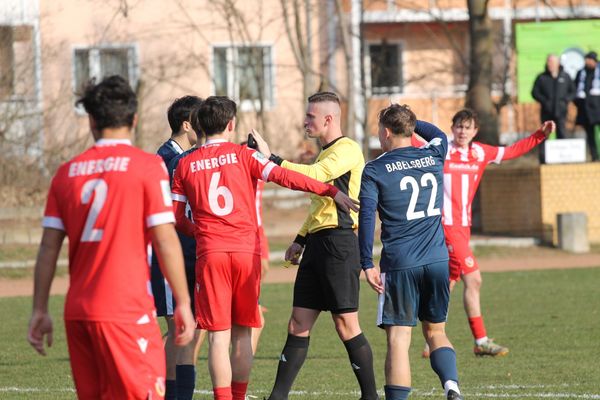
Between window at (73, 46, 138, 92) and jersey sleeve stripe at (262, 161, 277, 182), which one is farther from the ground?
window at (73, 46, 138, 92)

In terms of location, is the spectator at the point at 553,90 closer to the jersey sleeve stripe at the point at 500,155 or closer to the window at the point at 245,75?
the window at the point at 245,75

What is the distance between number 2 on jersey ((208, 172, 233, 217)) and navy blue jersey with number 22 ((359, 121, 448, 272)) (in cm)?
82

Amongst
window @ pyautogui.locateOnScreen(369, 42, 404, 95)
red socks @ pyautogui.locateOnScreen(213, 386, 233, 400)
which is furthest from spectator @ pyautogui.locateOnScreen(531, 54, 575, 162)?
red socks @ pyautogui.locateOnScreen(213, 386, 233, 400)

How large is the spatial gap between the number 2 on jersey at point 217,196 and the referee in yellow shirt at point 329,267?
91cm

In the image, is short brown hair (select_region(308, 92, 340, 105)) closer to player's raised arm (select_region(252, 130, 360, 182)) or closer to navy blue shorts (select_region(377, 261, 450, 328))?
player's raised arm (select_region(252, 130, 360, 182))

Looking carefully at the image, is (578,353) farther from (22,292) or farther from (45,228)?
(22,292)

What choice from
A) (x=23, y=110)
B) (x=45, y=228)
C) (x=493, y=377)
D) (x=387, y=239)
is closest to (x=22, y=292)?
(x=23, y=110)

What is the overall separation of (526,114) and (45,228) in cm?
2684

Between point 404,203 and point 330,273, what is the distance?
0.87 metres

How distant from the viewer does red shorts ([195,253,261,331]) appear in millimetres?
7527

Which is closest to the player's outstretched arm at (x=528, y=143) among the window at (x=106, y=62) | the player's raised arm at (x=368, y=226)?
the player's raised arm at (x=368, y=226)

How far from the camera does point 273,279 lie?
19.3 meters

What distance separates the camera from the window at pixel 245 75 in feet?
92.9

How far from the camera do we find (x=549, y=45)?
25922 mm
